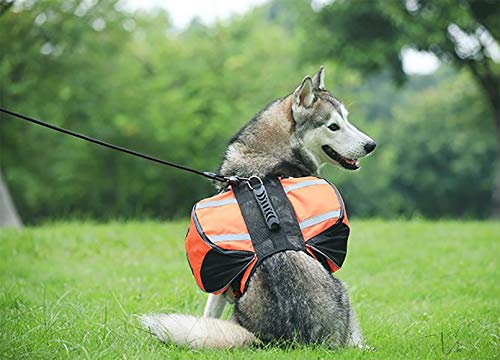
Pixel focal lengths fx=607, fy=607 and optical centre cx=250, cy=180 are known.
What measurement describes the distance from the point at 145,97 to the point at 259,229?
18833mm

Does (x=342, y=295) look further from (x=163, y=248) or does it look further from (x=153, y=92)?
(x=153, y=92)

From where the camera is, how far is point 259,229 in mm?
A: 3660

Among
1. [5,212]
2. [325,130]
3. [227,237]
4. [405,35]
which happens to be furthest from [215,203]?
[405,35]

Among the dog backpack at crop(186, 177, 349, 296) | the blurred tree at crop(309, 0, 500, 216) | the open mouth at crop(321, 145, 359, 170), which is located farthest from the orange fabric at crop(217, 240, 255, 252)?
the blurred tree at crop(309, 0, 500, 216)

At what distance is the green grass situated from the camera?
364cm

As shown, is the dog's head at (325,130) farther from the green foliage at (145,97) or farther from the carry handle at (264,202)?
the green foliage at (145,97)

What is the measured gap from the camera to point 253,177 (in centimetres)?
390

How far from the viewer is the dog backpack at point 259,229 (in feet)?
11.8

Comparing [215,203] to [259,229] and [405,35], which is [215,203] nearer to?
[259,229]

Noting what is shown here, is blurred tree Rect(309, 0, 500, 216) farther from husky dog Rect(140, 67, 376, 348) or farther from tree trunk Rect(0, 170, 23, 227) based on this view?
husky dog Rect(140, 67, 376, 348)

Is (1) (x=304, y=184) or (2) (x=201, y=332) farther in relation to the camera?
(1) (x=304, y=184)

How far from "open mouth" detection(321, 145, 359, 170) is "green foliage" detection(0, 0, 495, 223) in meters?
11.2

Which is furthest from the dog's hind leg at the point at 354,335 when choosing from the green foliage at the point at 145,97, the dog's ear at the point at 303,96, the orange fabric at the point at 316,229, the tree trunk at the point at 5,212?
the green foliage at the point at 145,97

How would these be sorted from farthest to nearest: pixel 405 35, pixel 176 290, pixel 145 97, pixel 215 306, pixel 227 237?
pixel 145 97 → pixel 405 35 → pixel 176 290 → pixel 215 306 → pixel 227 237
